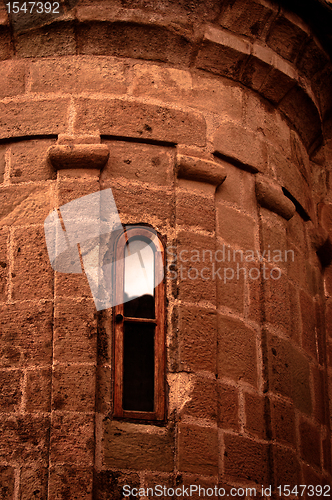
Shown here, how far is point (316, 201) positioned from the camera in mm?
5992

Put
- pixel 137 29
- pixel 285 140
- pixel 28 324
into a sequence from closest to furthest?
pixel 28 324
pixel 137 29
pixel 285 140

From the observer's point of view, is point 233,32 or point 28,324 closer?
point 28,324

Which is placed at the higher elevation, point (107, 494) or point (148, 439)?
point (148, 439)

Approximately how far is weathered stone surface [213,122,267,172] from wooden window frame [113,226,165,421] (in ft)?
2.60

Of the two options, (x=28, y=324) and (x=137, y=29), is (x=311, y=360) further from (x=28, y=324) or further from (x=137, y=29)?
(x=137, y=29)

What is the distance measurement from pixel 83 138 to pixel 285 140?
1.50m

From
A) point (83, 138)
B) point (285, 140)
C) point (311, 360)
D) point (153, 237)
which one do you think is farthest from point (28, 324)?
point (285, 140)

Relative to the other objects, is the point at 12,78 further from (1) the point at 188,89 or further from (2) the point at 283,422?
(2) the point at 283,422

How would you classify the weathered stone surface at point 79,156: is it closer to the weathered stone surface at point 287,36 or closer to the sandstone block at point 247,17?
the sandstone block at point 247,17

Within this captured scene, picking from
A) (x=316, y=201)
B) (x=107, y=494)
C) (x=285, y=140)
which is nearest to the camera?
(x=107, y=494)

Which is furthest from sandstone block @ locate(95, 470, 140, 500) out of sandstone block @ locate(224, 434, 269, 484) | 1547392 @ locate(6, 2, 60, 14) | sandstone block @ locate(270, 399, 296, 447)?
1547392 @ locate(6, 2, 60, 14)

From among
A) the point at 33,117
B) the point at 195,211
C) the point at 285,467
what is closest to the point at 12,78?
the point at 33,117

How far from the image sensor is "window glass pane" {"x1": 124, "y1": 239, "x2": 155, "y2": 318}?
452cm

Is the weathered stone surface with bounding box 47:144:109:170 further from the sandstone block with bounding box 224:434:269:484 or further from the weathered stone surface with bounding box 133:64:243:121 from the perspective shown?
the sandstone block with bounding box 224:434:269:484
